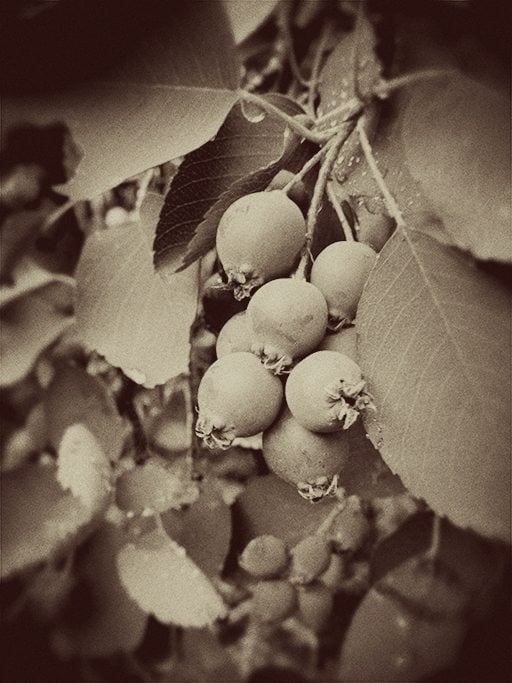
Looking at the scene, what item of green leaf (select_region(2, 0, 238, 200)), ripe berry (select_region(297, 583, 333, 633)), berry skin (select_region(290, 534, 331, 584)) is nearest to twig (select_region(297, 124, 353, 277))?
green leaf (select_region(2, 0, 238, 200))

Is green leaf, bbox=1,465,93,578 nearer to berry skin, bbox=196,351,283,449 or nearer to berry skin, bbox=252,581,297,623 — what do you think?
berry skin, bbox=252,581,297,623

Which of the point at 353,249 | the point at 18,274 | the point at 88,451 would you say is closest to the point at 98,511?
the point at 88,451

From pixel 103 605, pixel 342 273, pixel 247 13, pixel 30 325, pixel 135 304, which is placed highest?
pixel 247 13

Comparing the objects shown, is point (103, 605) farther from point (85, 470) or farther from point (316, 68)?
point (316, 68)

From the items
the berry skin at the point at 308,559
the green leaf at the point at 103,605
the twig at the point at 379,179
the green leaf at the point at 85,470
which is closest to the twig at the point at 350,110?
the twig at the point at 379,179

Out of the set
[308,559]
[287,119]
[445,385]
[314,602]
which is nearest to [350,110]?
[287,119]

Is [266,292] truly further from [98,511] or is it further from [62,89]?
[98,511]

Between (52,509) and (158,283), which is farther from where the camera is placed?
(52,509)

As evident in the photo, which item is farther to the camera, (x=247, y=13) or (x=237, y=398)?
(x=247, y=13)
